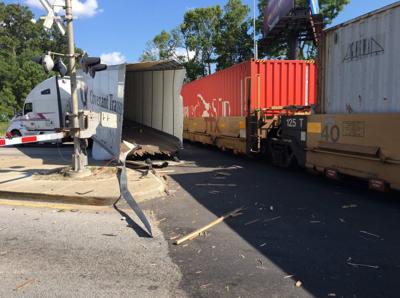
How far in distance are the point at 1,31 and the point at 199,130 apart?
80.8 metres

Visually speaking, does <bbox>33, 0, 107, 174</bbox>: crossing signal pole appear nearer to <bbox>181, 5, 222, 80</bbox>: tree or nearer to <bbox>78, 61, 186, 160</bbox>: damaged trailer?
<bbox>78, 61, 186, 160</bbox>: damaged trailer

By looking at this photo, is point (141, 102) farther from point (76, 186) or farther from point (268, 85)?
point (76, 186)

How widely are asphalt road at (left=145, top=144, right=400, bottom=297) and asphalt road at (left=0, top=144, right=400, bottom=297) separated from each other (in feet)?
0.05

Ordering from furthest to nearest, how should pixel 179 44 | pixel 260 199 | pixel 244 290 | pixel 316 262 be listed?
pixel 179 44 → pixel 260 199 → pixel 316 262 → pixel 244 290

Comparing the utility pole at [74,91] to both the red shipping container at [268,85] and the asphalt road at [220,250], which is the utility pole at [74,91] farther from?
the red shipping container at [268,85]

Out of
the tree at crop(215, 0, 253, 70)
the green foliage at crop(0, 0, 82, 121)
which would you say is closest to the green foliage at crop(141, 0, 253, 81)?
the tree at crop(215, 0, 253, 70)

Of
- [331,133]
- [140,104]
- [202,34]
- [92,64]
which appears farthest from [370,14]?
[202,34]

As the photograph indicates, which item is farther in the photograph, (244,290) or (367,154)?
(367,154)

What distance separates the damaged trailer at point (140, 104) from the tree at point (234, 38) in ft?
92.7

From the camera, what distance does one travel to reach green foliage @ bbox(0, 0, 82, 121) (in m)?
60.0

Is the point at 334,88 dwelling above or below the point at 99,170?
above

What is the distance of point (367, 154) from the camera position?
25.5 feet

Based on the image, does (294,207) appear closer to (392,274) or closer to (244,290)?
(392,274)

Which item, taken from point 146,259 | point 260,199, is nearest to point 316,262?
point 146,259
